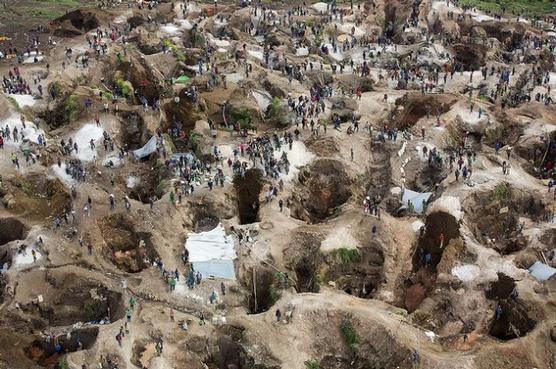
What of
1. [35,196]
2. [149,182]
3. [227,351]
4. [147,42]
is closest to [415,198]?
[227,351]

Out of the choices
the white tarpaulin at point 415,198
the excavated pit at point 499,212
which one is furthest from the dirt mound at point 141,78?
the excavated pit at point 499,212

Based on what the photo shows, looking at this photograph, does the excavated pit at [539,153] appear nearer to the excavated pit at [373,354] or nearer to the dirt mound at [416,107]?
the dirt mound at [416,107]

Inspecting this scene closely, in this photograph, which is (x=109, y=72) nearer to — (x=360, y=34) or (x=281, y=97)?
(x=281, y=97)

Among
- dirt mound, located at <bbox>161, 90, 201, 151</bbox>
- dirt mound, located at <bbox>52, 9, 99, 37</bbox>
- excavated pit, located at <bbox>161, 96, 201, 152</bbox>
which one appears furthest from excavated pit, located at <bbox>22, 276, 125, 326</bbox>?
dirt mound, located at <bbox>52, 9, 99, 37</bbox>

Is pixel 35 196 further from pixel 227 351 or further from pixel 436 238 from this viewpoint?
pixel 436 238

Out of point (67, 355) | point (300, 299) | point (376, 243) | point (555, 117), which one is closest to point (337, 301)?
point (300, 299)

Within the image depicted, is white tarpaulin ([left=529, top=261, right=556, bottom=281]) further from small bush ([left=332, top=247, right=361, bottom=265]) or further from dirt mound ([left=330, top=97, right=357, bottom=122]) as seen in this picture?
dirt mound ([left=330, top=97, right=357, bottom=122])

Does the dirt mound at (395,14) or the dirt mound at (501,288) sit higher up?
the dirt mound at (395,14)
